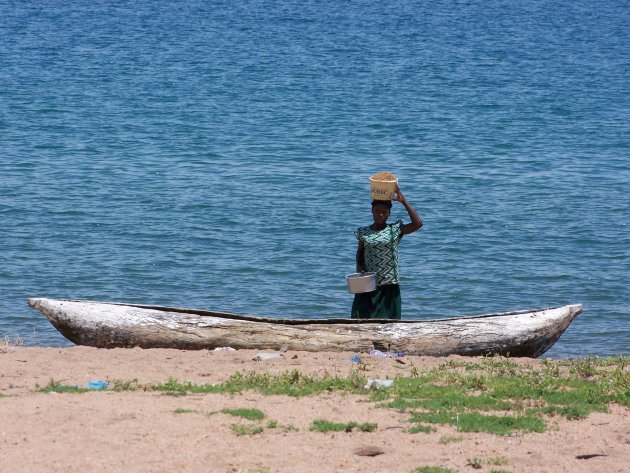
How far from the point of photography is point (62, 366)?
29.6 feet

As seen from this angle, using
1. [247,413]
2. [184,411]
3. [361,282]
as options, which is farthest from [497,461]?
[361,282]

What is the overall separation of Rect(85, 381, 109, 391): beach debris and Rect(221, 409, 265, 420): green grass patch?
1.19m

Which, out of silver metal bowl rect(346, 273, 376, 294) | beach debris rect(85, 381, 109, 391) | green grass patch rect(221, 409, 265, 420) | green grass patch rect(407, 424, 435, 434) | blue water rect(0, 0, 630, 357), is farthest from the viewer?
blue water rect(0, 0, 630, 357)

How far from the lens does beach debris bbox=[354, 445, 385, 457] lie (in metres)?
6.60

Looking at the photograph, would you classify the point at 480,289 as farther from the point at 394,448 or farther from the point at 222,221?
the point at 394,448

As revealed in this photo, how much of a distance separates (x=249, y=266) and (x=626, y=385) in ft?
27.2

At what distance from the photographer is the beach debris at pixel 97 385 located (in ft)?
26.4

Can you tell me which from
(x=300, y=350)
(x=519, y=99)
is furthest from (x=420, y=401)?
(x=519, y=99)

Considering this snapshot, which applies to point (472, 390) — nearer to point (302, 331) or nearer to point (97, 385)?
point (302, 331)

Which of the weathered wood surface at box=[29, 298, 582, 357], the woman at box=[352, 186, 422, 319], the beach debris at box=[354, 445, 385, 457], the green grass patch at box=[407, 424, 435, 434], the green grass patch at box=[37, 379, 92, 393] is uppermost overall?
the woman at box=[352, 186, 422, 319]

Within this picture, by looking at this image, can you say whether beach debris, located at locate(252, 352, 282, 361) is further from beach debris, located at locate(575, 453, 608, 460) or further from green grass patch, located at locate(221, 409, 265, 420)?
beach debris, located at locate(575, 453, 608, 460)

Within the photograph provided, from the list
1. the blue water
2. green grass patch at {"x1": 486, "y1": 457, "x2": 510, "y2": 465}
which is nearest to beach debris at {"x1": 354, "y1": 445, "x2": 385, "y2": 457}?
green grass patch at {"x1": 486, "y1": 457, "x2": 510, "y2": 465}

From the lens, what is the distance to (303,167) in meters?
22.2

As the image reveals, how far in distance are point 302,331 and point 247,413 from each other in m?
2.68
